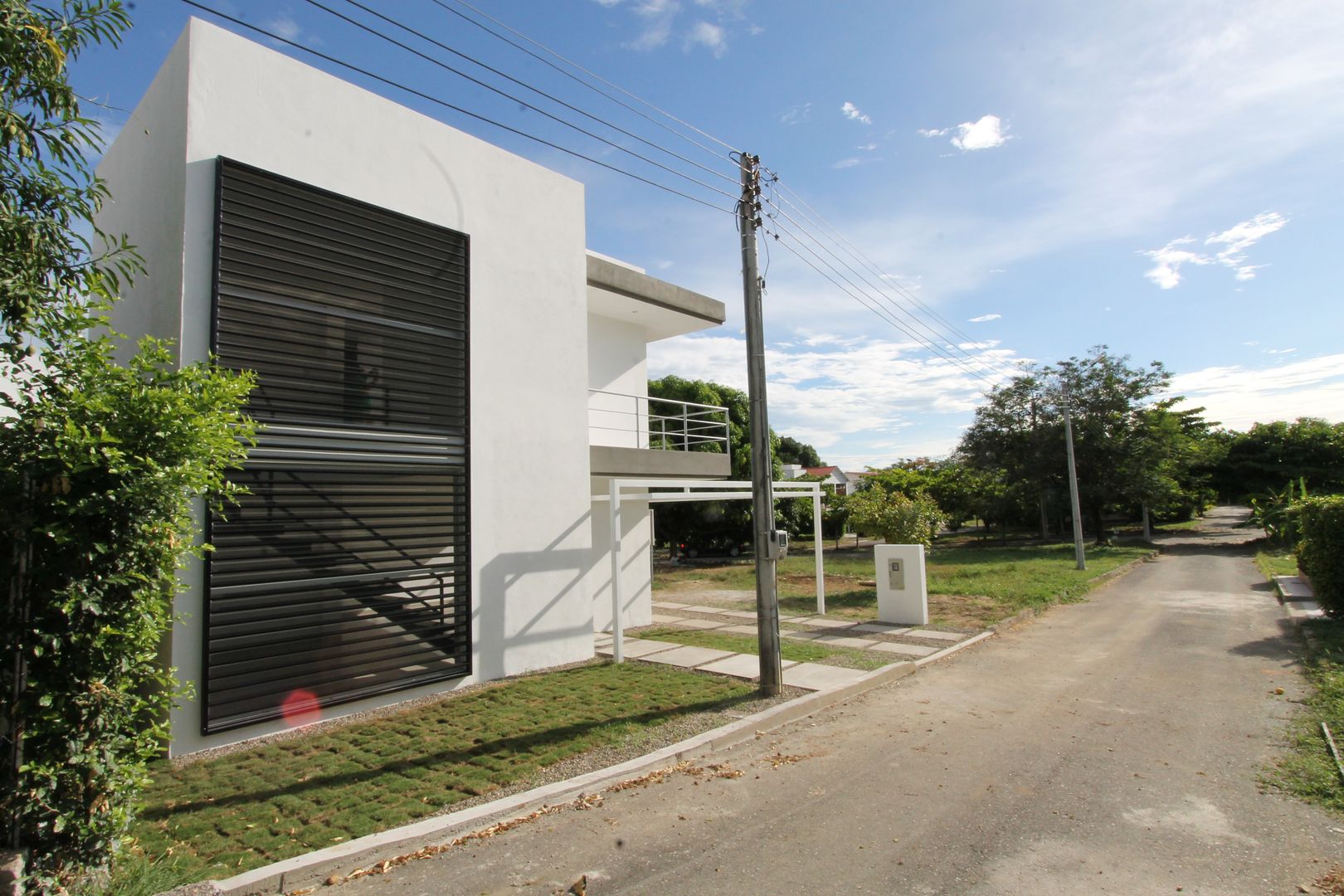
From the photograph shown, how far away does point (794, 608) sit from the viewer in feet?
50.1

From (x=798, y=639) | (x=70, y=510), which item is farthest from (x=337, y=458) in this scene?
(x=798, y=639)

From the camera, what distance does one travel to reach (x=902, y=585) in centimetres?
1320

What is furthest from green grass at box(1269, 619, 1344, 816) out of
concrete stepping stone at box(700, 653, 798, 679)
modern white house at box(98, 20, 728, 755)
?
modern white house at box(98, 20, 728, 755)

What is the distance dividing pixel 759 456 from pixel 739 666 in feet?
10.1

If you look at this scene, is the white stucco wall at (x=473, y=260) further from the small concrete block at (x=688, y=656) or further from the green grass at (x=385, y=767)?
the small concrete block at (x=688, y=656)

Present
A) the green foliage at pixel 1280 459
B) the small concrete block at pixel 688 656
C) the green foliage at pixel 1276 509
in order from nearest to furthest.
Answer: the small concrete block at pixel 688 656, the green foliage at pixel 1276 509, the green foliage at pixel 1280 459

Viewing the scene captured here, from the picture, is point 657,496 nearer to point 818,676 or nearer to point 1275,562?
point 818,676

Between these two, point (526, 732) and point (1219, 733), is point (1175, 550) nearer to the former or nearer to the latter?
point (1219, 733)

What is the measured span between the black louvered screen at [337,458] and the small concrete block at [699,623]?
17.5 ft

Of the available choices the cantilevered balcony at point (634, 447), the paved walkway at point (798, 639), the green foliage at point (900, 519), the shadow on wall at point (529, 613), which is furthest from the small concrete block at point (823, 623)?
the shadow on wall at point (529, 613)

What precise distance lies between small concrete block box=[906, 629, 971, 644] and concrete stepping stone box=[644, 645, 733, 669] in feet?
11.5

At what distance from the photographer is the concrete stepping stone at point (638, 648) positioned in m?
10.6

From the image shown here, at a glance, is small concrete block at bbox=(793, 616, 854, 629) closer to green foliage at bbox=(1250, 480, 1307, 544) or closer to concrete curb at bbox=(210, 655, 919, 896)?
concrete curb at bbox=(210, 655, 919, 896)

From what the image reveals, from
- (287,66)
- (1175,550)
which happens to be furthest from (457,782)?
(1175,550)
